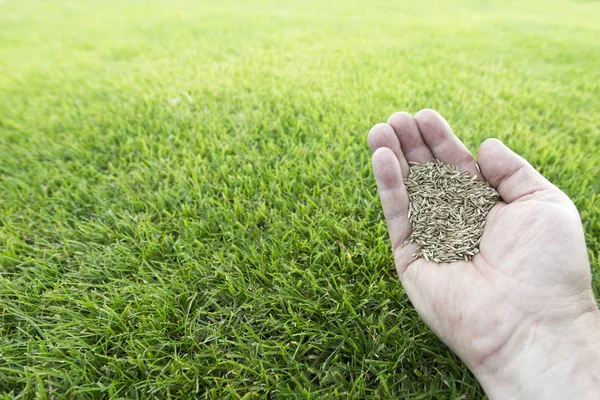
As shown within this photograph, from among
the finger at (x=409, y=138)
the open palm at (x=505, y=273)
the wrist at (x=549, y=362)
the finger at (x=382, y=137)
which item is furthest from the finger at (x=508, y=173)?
the wrist at (x=549, y=362)

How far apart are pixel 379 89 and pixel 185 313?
9.09 feet

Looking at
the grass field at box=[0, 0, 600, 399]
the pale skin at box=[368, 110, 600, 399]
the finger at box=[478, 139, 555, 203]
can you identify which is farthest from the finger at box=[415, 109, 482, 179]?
the grass field at box=[0, 0, 600, 399]

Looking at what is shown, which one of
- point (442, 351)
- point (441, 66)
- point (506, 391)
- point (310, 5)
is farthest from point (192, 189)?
point (310, 5)

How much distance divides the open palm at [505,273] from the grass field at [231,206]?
15 cm

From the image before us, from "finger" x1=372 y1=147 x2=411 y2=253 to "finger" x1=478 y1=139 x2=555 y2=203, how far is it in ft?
1.48

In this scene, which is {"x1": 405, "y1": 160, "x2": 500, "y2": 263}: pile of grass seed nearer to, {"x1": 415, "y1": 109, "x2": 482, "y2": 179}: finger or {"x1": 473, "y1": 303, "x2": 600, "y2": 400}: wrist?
{"x1": 415, "y1": 109, "x2": 482, "y2": 179}: finger

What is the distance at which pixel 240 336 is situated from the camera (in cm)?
150

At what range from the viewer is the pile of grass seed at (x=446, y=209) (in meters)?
1.59

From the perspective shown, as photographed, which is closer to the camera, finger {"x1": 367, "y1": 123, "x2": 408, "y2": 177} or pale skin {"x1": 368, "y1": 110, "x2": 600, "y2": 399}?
pale skin {"x1": 368, "y1": 110, "x2": 600, "y2": 399}

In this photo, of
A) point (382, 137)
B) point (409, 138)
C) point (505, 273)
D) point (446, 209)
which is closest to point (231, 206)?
point (382, 137)

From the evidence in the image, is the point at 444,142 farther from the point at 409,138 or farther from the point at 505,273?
the point at 505,273

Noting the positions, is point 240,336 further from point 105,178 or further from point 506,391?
point 105,178

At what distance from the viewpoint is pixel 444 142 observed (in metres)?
1.97

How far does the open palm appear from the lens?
1.25 metres
